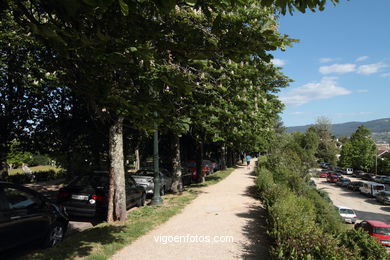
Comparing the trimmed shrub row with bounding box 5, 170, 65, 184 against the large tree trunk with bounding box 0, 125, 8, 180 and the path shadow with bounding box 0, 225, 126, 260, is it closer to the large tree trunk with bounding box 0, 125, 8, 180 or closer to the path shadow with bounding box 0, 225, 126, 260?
the large tree trunk with bounding box 0, 125, 8, 180

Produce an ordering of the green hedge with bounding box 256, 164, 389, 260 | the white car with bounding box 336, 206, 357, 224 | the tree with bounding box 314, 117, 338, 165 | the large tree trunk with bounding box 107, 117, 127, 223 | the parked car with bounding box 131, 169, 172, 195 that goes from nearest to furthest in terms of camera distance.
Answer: the green hedge with bounding box 256, 164, 389, 260, the large tree trunk with bounding box 107, 117, 127, 223, the parked car with bounding box 131, 169, 172, 195, the white car with bounding box 336, 206, 357, 224, the tree with bounding box 314, 117, 338, 165

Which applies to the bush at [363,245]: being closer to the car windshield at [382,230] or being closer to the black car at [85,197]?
the black car at [85,197]

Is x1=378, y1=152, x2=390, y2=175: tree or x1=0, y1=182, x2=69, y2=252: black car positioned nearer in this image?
x1=0, y1=182, x2=69, y2=252: black car

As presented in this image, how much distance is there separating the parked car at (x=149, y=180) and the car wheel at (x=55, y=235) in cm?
701

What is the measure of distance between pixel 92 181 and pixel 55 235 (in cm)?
277

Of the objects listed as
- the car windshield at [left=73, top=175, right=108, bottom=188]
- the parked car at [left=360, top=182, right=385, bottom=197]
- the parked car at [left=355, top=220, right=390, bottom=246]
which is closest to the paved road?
the parked car at [left=360, top=182, right=385, bottom=197]

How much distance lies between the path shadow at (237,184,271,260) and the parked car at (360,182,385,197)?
2916cm

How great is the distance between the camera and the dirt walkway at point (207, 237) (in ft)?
20.1

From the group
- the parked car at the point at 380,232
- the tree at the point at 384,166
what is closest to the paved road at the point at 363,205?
the parked car at the point at 380,232

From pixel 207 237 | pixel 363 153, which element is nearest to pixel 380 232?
pixel 207 237

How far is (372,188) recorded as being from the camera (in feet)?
111

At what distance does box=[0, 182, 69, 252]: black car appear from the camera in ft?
17.0

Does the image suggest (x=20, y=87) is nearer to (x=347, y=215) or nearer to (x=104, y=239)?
(x=104, y=239)

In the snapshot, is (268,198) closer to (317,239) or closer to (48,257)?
(317,239)
